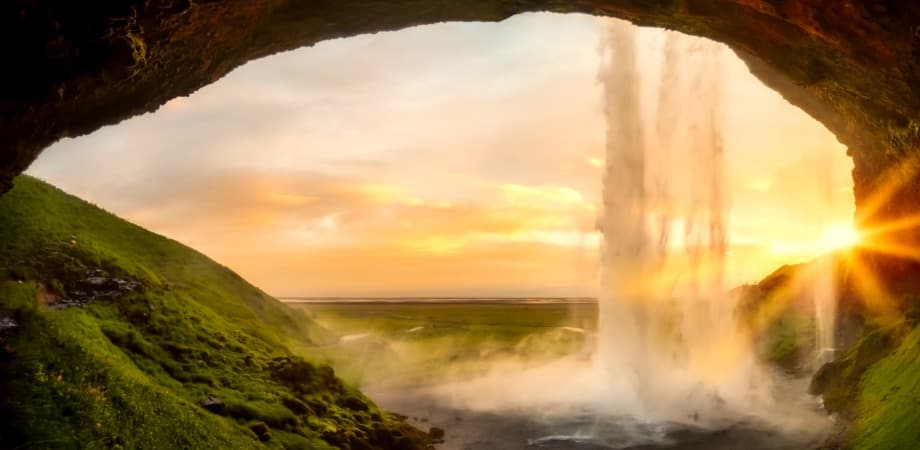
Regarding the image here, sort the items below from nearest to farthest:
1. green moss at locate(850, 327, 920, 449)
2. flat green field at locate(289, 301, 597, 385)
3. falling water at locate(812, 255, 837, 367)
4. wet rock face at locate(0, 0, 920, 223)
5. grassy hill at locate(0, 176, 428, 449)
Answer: wet rock face at locate(0, 0, 920, 223)
grassy hill at locate(0, 176, 428, 449)
green moss at locate(850, 327, 920, 449)
falling water at locate(812, 255, 837, 367)
flat green field at locate(289, 301, 597, 385)

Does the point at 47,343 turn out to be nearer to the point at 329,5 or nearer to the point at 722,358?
the point at 329,5

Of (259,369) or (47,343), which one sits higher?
(259,369)

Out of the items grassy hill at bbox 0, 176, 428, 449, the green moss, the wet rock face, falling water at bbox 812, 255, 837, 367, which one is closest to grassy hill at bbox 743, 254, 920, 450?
the green moss

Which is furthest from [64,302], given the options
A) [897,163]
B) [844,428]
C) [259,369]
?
[897,163]

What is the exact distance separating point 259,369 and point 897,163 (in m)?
49.4

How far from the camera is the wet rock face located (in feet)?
72.8

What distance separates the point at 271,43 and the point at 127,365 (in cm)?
2023

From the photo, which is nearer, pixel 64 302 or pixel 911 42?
pixel 911 42

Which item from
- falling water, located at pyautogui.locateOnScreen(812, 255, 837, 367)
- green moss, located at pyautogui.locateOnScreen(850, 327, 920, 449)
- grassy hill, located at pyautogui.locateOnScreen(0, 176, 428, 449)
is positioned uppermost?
falling water, located at pyautogui.locateOnScreen(812, 255, 837, 367)

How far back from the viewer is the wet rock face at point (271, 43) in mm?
22188

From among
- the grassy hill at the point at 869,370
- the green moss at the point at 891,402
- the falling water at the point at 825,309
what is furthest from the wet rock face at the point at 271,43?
the falling water at the point at 825,309

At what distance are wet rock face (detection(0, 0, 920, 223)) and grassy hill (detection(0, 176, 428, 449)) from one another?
9.68 m

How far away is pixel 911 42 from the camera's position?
2484 centimetres

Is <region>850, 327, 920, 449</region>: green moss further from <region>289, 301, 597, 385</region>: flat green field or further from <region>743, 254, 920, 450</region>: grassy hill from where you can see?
<region>289, 301, 597, 385</region>: flat green field
